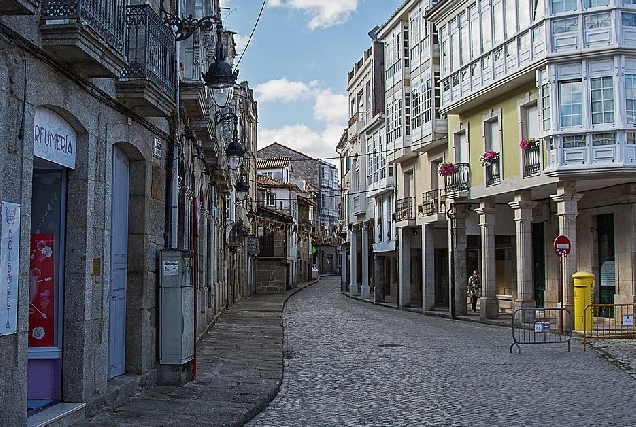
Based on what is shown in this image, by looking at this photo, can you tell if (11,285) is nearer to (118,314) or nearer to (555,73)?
(118,314)

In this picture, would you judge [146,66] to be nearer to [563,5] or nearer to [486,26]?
[563,5]

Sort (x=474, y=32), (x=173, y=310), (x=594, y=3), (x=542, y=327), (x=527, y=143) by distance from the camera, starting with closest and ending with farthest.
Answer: (x=173, y=310), (x=542, y=327), (x=594, y=3), (x=527, y=143), (x=474, y=32)

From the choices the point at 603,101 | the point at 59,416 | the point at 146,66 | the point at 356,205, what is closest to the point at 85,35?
the point at 146,66

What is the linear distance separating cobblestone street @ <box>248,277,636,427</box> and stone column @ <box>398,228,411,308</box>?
513 inches

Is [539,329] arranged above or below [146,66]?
below

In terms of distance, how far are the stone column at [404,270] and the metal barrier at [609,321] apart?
42.6 feet

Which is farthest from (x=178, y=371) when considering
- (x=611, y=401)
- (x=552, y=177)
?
(x=552, y=177)

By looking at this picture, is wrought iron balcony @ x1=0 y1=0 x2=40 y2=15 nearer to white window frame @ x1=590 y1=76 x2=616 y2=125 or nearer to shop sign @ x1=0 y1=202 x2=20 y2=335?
shop sign @ x1=0 y1=202 x2=20 y2=335

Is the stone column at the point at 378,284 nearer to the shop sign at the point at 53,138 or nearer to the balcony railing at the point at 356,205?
the balcony railing at the point at 356,205

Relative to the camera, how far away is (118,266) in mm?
10438

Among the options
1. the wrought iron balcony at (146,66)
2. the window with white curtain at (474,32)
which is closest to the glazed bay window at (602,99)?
the window with white curtain at (474,32)

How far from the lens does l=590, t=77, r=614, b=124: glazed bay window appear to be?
2033 centimetres

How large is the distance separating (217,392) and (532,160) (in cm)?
1443

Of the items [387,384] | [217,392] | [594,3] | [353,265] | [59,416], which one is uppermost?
[594,3]
